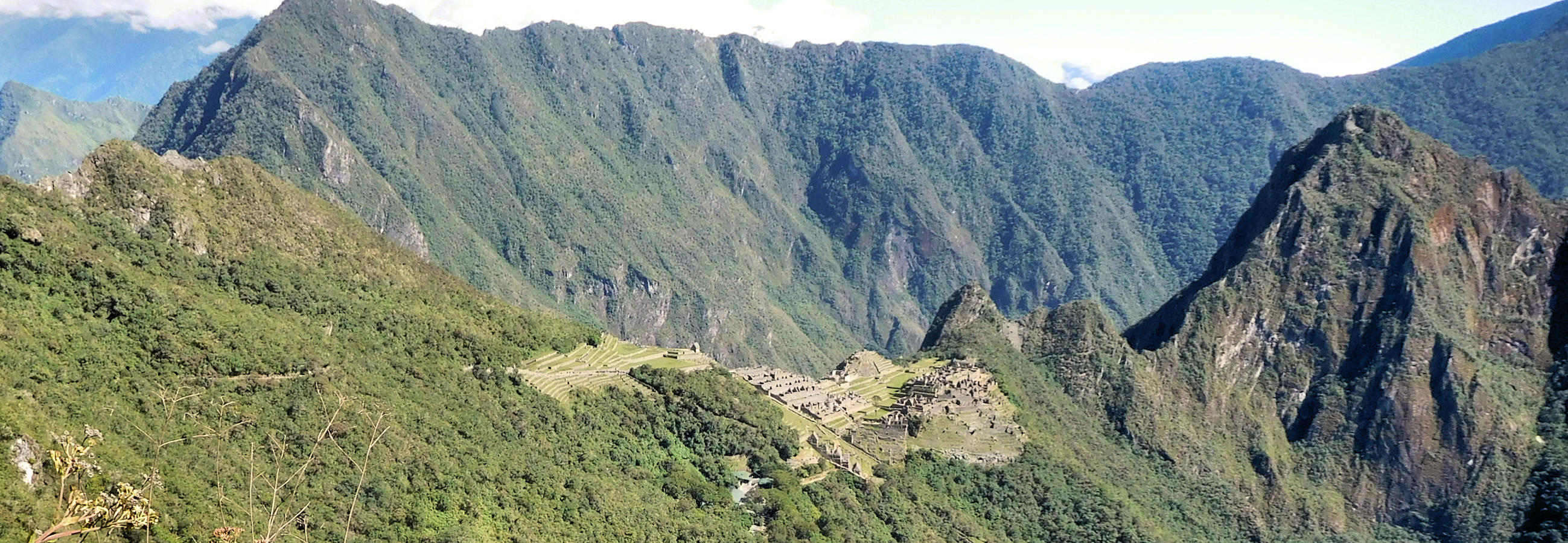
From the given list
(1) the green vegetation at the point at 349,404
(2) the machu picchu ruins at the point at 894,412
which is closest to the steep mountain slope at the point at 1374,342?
(2) the machu picchu ruins at the point at 894,412

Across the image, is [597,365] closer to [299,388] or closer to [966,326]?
[299,388]

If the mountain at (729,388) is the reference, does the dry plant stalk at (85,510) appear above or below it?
above

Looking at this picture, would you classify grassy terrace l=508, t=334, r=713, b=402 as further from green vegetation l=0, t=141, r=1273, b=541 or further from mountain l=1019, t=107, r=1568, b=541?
mountain l=1019, t=107, r=1568, b=541

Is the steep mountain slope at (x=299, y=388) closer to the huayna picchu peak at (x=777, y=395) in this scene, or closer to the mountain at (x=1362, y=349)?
the huayna picchu peak at (x=777, y=395)

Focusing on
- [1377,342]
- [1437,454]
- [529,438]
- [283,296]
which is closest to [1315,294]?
[1377,342]

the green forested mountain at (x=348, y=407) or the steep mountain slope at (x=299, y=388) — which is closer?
the steep mountain slope at (x=299, y=388)

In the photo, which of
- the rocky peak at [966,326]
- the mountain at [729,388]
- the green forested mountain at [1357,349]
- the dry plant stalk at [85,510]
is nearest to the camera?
the dry plant stalk at [85,510]

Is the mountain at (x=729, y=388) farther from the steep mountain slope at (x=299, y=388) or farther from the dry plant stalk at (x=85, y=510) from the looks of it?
the dry plant stalk at (x=85, y=510)

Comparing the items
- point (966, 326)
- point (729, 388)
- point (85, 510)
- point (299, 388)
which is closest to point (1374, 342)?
point (966, 326)

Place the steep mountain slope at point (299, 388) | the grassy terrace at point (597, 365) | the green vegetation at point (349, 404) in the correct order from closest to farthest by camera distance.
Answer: the steep mountain slope at point (299, 388), the green vegetation at point (349, 404), the grassy terrace at point (597, 365)
